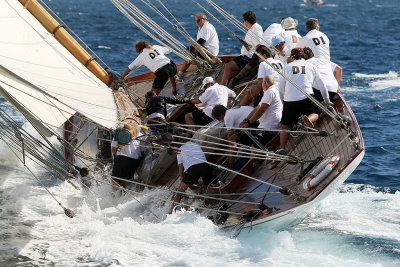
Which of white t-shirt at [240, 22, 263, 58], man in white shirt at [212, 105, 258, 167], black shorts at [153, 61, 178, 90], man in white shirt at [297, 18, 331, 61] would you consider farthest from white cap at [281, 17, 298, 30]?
man in white shirt at [212, 105, 258, 167]

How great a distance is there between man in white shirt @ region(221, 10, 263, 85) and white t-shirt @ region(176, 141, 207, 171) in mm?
3045

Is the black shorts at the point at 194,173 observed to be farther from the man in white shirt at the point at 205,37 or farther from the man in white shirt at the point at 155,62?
the man in white shirt at the point at 205,37

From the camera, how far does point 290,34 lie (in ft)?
37.7

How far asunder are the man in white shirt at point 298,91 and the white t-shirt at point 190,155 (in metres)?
0.98

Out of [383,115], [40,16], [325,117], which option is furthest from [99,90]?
[383,115]

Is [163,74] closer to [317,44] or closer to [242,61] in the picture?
[242,61]

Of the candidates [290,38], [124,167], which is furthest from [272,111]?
[290,38]

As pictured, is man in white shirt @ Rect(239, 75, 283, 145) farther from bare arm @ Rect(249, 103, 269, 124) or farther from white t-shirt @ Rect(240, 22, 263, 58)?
white t-shirt @ Rect(240, 22, 263, 58)

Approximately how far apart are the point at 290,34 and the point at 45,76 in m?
4.20

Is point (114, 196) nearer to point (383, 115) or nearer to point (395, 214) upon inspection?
point (395, 214)

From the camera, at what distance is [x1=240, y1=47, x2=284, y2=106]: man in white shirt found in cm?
975

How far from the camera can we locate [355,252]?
844cm

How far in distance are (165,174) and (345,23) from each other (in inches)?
1311

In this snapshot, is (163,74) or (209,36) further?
(209,36)
